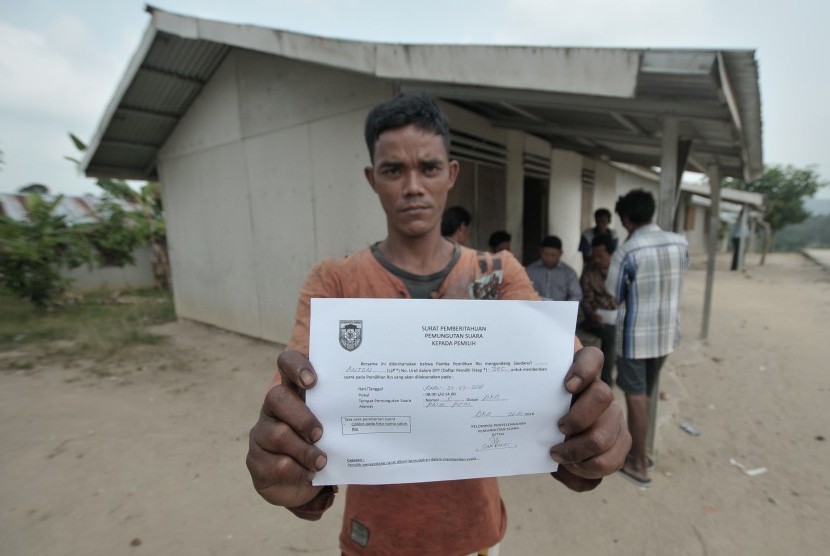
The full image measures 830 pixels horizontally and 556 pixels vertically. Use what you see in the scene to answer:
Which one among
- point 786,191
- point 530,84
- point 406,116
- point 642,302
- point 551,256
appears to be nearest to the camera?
point 406,116

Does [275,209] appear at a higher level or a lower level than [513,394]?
higher

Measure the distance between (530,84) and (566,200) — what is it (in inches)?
195

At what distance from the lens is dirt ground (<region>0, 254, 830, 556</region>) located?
2256mm

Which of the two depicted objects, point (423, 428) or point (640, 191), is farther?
point (640, 191)

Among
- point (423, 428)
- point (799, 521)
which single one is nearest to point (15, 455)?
point (423, 428)

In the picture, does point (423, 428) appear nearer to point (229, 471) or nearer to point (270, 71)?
point (229, 471)

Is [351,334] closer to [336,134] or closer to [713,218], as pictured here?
[336,134]

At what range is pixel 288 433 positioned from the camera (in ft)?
2.55

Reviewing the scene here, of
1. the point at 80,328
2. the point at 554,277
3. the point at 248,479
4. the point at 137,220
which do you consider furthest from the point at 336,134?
the point at 137,220

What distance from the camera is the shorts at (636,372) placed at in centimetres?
Result: 271

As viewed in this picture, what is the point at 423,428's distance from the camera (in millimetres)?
840

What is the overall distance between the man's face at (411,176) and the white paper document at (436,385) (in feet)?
1.51

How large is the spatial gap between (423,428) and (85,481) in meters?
3.30

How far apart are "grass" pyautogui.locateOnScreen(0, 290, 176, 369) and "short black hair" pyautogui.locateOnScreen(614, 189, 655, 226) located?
6.59 m
